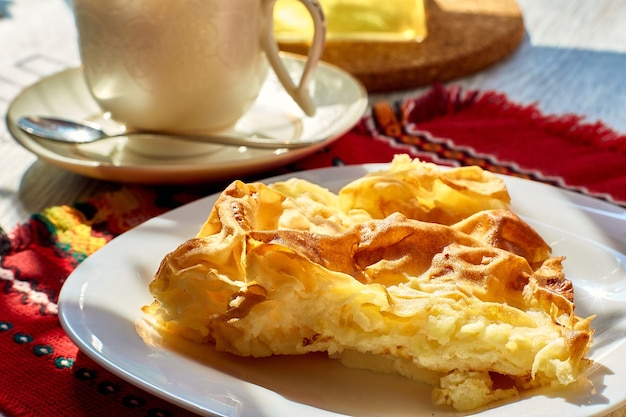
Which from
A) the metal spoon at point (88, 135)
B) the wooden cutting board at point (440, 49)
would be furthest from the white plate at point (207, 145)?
the wooden cutting board at point (440, 49)

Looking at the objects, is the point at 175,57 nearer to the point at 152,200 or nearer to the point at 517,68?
the point at 152,200

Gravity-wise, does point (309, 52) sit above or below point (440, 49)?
above

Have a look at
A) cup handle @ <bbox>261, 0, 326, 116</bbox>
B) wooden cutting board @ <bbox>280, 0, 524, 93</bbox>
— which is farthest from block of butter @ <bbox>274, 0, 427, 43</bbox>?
cup handle @ <bbox>261, 0, 326, 116</bbox>

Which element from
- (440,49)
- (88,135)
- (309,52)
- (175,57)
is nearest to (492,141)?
(309,52)

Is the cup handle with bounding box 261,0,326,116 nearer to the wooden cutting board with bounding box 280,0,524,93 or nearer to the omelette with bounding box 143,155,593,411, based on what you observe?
the wooden cutting board with bounding box 280,0,524,93

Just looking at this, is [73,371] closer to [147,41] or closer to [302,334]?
[302,334]

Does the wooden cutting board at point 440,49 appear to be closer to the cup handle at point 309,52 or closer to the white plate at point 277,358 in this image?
the cup handle at point 309,52
